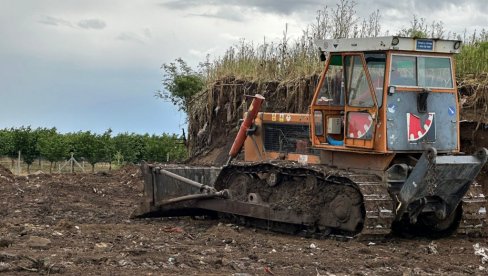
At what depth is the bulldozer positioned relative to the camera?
1034 centimetres

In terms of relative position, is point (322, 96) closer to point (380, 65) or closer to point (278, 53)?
point (380, 65)

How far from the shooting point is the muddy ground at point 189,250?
26.4ft

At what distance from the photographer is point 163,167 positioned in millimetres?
13312

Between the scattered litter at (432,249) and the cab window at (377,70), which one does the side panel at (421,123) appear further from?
the scattered litter at (432,249)

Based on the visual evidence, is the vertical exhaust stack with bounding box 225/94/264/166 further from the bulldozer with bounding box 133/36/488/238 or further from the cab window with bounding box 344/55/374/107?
the cab window with bounding box 344/55/374/107

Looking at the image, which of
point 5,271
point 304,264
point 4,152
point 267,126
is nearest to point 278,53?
point 267,126

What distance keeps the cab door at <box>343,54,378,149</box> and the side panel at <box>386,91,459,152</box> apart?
0.85 feet

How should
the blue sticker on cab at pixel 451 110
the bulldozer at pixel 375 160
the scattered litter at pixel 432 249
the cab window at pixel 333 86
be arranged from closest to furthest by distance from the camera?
1. the scattered litter at pixel 432 249
2. the bulldozer at pixel 375 160
3. the blue sticker on cab at pixel 451 110
4. the cab window at pixel 333 86

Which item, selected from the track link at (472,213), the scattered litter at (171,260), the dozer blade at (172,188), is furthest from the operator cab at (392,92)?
the scattered litter at (171,260)

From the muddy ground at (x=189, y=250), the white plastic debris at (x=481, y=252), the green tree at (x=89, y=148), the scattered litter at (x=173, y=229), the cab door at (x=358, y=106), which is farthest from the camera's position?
the green tree at (x=89, y=148)

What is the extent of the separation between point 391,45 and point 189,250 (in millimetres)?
3723

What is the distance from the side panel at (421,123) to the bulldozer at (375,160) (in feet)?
0.04

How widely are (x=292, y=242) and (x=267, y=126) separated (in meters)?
2.97

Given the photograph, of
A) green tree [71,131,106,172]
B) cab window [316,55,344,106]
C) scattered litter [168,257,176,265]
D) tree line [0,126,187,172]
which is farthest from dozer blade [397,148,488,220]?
green tree [71,131,106,172]
